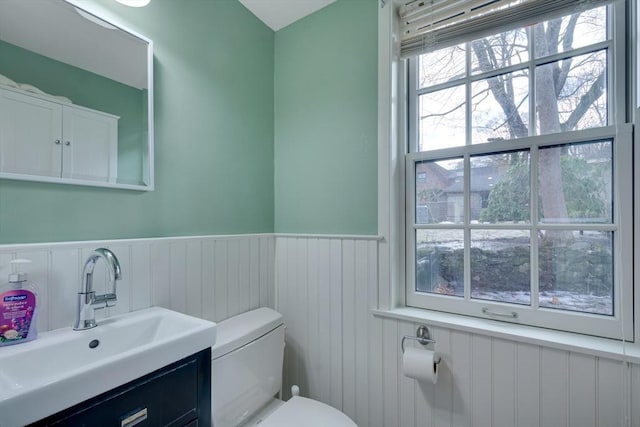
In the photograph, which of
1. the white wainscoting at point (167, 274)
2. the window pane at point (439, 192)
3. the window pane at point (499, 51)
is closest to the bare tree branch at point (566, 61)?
the window pane at point (499, 51)

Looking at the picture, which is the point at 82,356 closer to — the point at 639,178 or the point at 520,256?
the point at 520,256

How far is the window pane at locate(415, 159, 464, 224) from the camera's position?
51.0 inches

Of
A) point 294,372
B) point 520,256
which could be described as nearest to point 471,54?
point 520,256

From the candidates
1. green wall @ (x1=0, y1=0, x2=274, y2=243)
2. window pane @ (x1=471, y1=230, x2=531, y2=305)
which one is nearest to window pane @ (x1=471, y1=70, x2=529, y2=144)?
window pane @ (x1=471, y1=230, x2=531, y2=305)

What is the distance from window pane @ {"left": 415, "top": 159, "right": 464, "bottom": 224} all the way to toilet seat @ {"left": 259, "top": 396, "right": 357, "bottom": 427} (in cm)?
90

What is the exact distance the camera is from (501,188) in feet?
3.94

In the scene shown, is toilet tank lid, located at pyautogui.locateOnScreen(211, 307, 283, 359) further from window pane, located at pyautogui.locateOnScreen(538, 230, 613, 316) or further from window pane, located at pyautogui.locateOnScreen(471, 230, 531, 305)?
window pane, located at pyautogui.locateOnScreen(538, 230, 613, 316)

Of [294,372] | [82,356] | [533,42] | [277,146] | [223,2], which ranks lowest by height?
[294,372]

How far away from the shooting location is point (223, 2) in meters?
1.45

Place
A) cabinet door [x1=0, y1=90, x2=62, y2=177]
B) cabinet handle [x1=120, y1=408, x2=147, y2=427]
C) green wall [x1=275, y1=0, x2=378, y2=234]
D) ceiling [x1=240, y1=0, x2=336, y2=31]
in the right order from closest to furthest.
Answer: cabinet handle [x1=120, y1=408, x2=147, y2=427], cabinet door [x1=0, y1=90, x2=62, y2=177], green wall [x1=275, y1=0, x2=378, y2=234], ceiling [x1=240, y1=0, x2=336, y2=31]

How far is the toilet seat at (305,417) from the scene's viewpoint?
112cm

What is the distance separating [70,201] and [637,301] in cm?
190

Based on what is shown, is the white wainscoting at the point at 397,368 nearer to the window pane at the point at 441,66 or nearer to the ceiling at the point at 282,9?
the window pane at the point at 441,66

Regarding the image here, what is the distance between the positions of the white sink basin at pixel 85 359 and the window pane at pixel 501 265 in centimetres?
108
